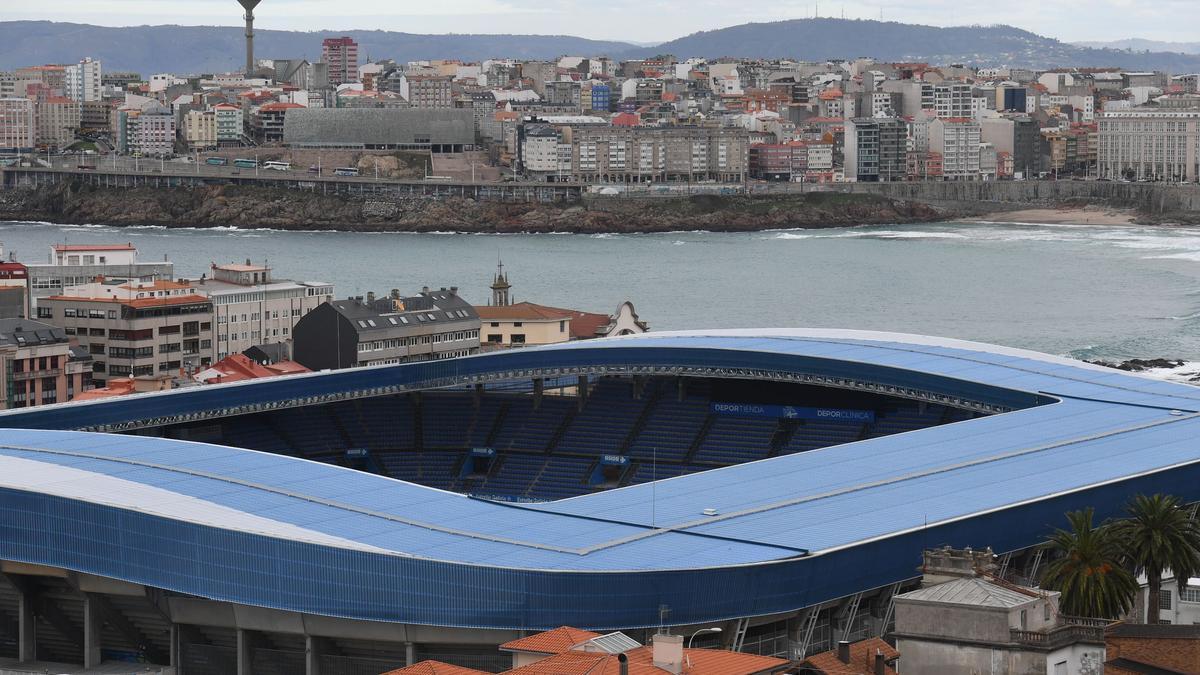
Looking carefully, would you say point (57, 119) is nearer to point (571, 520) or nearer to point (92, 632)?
point (92, 632)

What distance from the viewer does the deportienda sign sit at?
116ft

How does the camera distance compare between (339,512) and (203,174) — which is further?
(203,174)

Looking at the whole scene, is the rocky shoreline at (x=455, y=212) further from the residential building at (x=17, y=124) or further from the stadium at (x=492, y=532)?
the stadium at (x=492, y=532)

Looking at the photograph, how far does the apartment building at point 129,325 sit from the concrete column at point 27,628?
1979 centimetres

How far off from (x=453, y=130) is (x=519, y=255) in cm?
3765

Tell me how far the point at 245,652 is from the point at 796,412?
47.1ft

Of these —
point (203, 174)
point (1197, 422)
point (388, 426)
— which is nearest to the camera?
point (1197, 422)

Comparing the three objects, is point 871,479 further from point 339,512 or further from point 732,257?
point 732,257

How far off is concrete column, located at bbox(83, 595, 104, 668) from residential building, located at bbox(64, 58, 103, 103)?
491 feet

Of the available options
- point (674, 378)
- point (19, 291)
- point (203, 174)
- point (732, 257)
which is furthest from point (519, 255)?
point (674, 378)

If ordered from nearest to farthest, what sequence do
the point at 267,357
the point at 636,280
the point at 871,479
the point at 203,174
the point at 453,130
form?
the point at 871,479
the point at 267,357
the point at 636,280
the point at 203,174
the point at 453,130

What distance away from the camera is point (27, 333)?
41781mm

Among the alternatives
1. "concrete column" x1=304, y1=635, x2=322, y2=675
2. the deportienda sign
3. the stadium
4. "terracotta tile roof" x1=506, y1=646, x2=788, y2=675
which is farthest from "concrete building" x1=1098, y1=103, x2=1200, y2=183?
"terracotta tile roof" x1=506, y1=646, x2=788, y2=675

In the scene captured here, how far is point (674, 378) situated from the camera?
37719 millimetres
